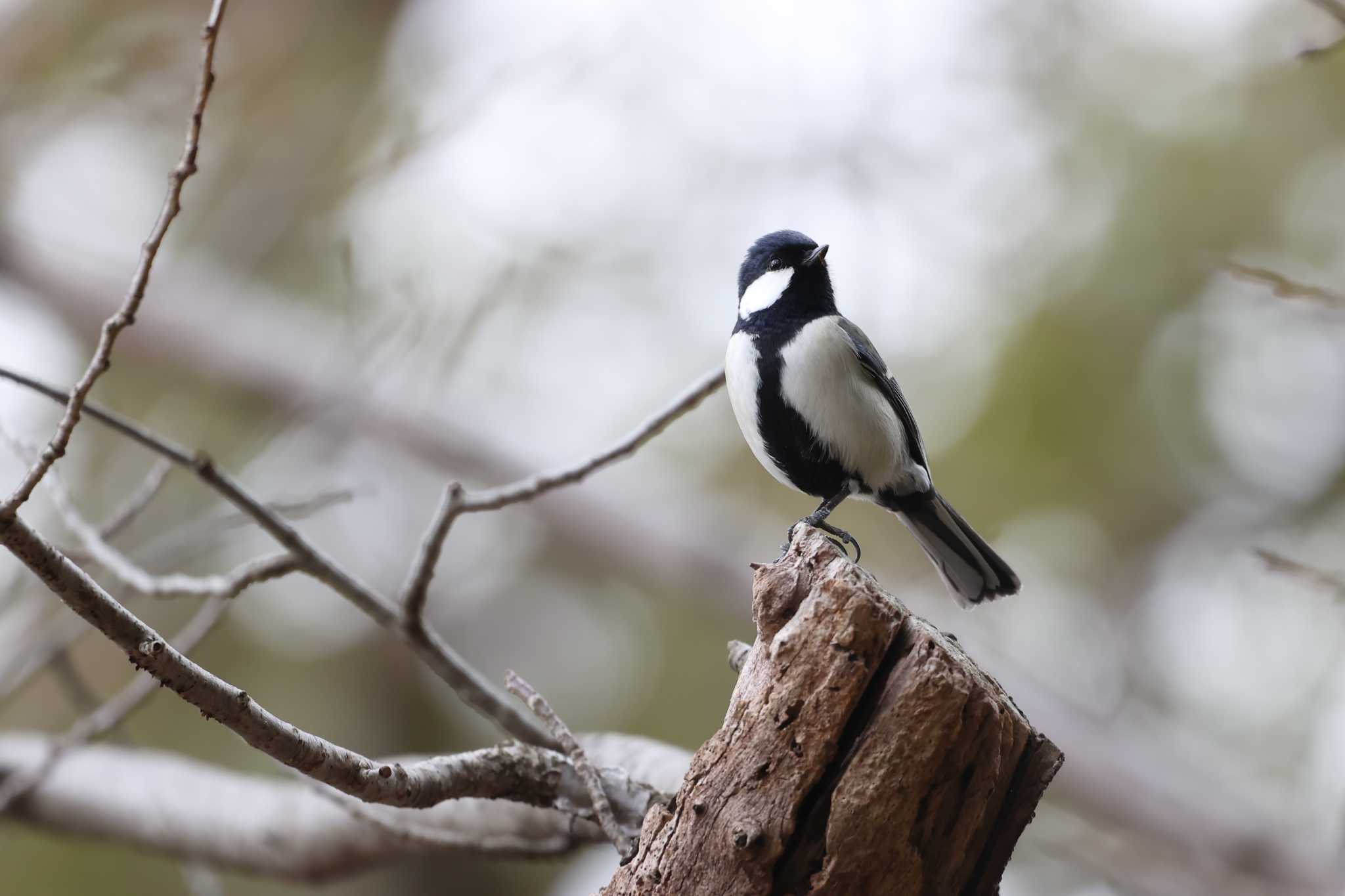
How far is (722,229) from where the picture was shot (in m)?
5.39

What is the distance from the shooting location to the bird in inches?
104

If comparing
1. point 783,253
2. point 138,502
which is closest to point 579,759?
point 138,502

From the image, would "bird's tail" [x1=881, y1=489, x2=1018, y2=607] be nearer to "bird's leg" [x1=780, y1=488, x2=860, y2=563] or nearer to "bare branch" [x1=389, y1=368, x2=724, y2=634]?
"bird's leg" [x1=780, y1=488, x2=860, y2=563]

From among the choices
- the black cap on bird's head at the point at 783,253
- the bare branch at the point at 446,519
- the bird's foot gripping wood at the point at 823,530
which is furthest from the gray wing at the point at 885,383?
the bare branch at the point at 446,519

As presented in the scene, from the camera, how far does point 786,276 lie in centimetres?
306

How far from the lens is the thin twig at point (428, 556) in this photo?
6.75ft

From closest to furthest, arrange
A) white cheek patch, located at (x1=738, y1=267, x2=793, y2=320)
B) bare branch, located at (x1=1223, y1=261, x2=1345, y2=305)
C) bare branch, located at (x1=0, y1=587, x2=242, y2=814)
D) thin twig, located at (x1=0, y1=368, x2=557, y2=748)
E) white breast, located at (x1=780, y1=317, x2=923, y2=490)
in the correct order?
thin twig, located at (x1=0, y1=368, x2=557, y2=748) < bare branch, located at (x1=1223, y1=261, x2=1345, y2=305) < bare branch, located at (x1=0, y1=587, x2=242, y2=814) < white breast, located at (x1=780, y1=317, x2=923, y2=490) < white cheek patch, located at (x1=738, y1=267, x2=793, y2=320)

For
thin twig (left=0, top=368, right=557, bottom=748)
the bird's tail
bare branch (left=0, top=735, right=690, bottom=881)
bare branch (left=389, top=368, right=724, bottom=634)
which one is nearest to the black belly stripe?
the bird's tail

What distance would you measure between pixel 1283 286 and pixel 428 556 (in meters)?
1.70

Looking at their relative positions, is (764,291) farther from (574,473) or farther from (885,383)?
(574,473)

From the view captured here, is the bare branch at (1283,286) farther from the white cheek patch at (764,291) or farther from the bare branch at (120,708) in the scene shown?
the bare branch at (120,708)

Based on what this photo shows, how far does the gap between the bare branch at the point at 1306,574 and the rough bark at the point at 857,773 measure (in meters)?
0.87

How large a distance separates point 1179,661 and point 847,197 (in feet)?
8.77

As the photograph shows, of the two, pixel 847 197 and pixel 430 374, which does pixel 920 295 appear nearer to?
pixel 847 197
